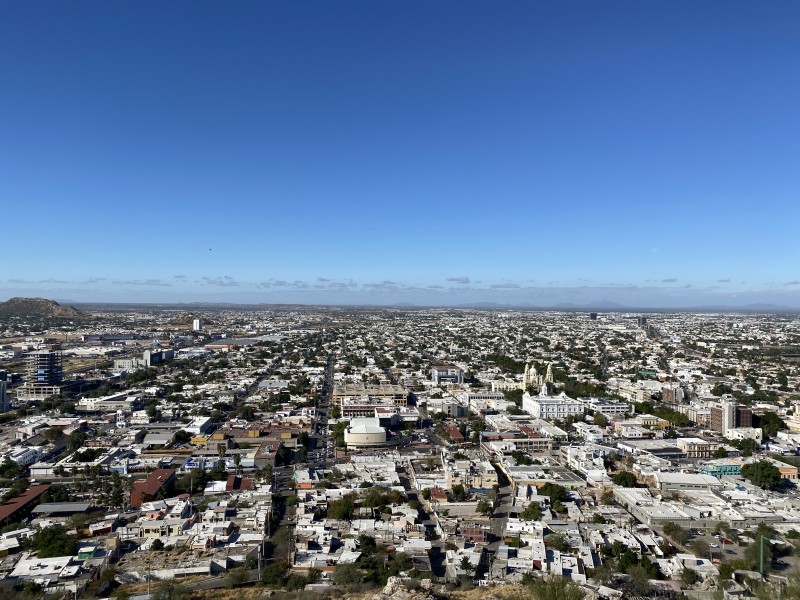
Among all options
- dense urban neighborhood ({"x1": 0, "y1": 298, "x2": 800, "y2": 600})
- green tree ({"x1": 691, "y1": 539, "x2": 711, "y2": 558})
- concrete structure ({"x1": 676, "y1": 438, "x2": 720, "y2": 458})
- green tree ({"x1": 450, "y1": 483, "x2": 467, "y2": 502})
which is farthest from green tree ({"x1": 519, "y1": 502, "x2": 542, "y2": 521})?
concrete structure ({"x1": 676, "y1": 438, "x2": 720, "y2": 458})

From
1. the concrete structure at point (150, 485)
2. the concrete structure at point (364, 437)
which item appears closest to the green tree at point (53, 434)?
the concrete structure at point (150, 485)

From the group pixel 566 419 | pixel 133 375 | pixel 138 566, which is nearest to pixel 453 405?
pixel 566 419

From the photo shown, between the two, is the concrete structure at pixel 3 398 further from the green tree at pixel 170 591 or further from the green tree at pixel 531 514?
the green tree at pixel 531 514

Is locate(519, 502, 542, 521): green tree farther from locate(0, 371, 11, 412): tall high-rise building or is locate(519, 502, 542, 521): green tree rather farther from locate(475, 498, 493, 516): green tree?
locate(0, 371, 11, 412): tall high-rise building

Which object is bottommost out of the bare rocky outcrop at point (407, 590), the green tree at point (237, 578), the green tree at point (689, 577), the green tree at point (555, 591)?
the green tree at point (237, 578)

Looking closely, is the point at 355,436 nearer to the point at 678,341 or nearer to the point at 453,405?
the point at 453,405

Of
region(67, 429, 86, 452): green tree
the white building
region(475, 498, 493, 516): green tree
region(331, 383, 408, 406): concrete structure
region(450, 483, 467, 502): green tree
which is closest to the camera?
region(475, 498, 493, 516): green tree

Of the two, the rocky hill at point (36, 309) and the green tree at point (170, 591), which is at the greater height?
the rocky hill at point (36, 309)

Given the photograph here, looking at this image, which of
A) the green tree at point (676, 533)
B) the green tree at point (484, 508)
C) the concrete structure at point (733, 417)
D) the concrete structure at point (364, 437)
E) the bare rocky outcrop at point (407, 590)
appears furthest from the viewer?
the concrete structure at point (733, 417)
